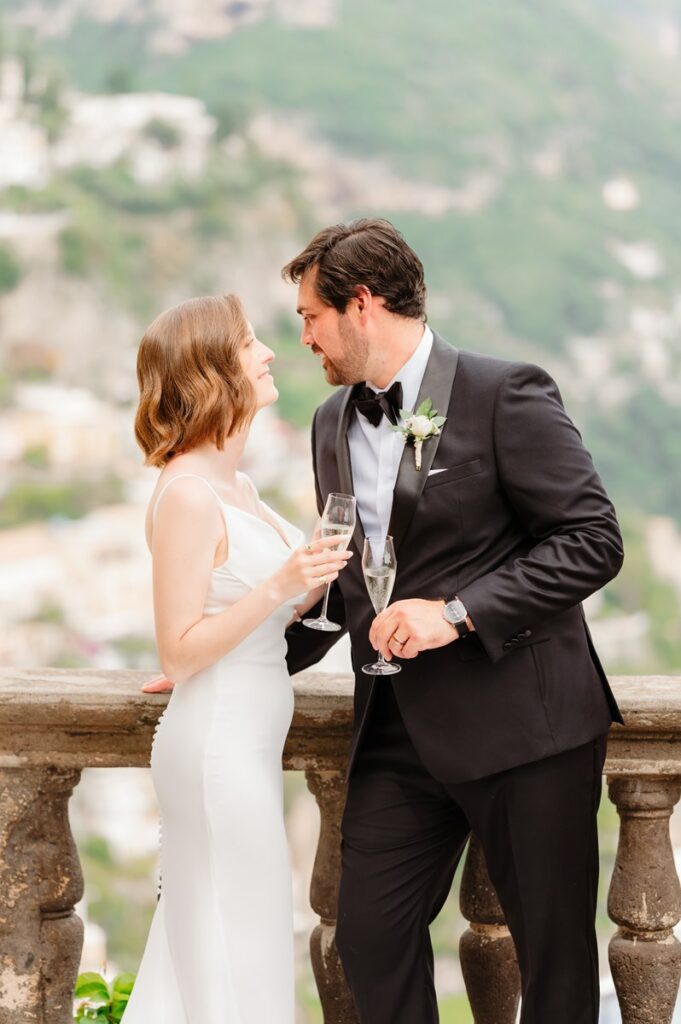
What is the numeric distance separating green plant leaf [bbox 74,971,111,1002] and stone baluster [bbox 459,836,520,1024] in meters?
0.80

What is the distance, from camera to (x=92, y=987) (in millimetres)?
2879

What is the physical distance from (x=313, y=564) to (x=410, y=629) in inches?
7.9

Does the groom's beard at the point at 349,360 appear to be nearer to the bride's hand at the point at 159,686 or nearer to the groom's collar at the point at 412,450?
the groom's collar at the point at 412,450

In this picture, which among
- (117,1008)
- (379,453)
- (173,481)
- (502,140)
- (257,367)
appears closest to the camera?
(173,481)

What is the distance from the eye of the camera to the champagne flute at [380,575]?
7.73 ft

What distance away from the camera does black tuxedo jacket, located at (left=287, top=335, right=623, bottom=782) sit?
236cm

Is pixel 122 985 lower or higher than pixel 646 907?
lower

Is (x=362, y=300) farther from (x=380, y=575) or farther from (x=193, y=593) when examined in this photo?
(x=193, y=593)

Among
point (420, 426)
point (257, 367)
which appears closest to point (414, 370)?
point (420, 426)

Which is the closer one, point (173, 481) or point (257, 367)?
point (173, 481)

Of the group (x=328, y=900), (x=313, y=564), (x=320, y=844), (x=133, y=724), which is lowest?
(x=328, y=900)

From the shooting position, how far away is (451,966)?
4816 cm

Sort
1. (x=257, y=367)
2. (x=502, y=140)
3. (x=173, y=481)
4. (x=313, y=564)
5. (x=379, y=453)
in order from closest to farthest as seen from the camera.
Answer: (x=313, y=564), (x=173, y=481), (x=257, y=367), (x=379, y=453), (x=502, y=140)

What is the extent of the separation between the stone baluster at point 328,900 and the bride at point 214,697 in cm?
23
